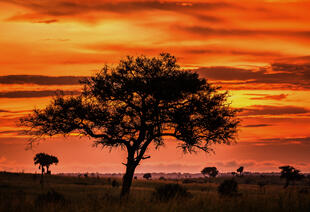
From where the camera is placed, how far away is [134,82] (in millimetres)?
38812

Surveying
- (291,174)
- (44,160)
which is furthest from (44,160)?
(291,174)

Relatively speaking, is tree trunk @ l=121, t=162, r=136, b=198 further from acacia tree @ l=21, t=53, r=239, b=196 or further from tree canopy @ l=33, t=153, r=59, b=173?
tree canopy @ l=33, t=153, r=59, b=173

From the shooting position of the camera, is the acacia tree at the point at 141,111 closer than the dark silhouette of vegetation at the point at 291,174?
Yes

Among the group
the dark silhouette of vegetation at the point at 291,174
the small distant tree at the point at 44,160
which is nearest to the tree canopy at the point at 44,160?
the small distant tree at the point at 44,160

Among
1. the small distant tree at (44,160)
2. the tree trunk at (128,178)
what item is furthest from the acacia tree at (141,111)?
the small distant tree at (44,160)

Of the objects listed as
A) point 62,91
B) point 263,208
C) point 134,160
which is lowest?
point 263,208

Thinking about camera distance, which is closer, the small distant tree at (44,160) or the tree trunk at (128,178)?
the tree trunk at (128,178)

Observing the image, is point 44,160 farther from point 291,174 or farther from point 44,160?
point 291,174

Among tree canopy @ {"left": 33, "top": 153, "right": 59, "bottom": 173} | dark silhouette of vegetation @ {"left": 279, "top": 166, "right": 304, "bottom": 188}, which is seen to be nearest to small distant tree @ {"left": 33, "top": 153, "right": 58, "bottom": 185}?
tree canopy @ {"left": 33, "top": 153, "right": 59, "bottom": 173}

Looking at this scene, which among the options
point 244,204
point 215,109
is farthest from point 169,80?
point 244,204

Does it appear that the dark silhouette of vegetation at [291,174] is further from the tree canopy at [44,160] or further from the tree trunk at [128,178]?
the tree trunk at [128,178]

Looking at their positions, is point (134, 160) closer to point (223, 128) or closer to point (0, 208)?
point (223, 128)

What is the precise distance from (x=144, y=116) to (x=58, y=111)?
25.7 feet

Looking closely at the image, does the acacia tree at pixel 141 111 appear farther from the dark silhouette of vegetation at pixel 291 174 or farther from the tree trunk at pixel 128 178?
the dark silhouette of vegetation at pixel 291 174
